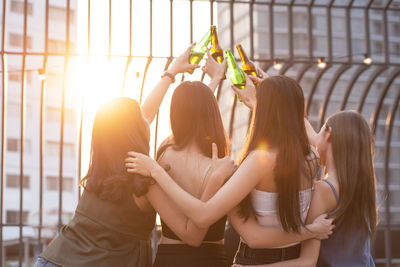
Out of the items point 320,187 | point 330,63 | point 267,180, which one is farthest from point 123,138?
point 330,63

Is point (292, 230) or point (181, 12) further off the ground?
point (181, 12)

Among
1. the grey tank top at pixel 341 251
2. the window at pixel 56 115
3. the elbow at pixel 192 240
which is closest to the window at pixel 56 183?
the window at pixel 56 115

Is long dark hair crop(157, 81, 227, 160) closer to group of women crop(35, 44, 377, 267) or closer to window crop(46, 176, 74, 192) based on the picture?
group of women crop(35, 44, 377, 267)

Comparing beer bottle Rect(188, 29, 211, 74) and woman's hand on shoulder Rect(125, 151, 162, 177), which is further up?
beer bottle Rect(188, 29, 211, 74)

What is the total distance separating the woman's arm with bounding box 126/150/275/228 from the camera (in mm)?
2344

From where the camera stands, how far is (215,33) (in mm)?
3258

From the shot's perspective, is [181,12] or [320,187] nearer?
[320,187]

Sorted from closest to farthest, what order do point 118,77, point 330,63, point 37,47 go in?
point 118,77
point 330,63
point 37,47

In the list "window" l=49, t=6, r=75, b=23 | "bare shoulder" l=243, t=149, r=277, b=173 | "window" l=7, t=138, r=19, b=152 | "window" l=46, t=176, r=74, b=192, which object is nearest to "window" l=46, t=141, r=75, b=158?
"window" l=46, t=176, r=74, b=192

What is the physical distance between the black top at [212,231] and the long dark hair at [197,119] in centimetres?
28

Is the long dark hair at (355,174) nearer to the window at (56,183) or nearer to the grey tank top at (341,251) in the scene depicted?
the grey tank top at (341,251)

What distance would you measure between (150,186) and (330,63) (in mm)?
3247

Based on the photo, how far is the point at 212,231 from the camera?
263cm

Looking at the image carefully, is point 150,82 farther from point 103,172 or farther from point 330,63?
point 103,172
